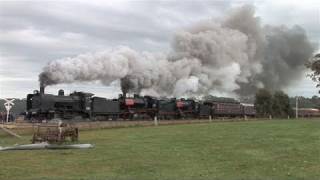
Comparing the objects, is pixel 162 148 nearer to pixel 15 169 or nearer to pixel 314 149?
pixel 314 149

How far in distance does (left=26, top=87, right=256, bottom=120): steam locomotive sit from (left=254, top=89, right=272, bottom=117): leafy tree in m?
21.5

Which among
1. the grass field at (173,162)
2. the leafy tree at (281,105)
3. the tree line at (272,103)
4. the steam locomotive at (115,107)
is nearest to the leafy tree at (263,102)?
the tree line at (272,103)

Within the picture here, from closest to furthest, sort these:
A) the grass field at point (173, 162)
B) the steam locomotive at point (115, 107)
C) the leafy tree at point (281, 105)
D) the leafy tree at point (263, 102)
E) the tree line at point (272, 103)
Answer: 1. the grass field at point (173, 162)
2. the steam locomotive at point (115, 107)
3. the leafy tree at point (263, 102)
4. the tree line at point (272, 103)
5. the leafy tree at point (281, 105)

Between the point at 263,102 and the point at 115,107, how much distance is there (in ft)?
178

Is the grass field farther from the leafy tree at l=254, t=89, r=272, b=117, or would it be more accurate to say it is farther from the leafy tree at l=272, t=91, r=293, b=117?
the leafy tree at l=272, t=91, r=293, b=117

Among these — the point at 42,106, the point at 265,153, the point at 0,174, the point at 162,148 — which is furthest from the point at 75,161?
the point at 42,106

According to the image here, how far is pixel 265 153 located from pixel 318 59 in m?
46.0

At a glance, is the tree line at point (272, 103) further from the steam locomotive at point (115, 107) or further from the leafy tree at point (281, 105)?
the steam locomotive at point (115, 107)

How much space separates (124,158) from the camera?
62.4 ft

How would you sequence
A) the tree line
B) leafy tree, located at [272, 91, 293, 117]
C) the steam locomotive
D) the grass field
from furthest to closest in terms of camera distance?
leafy tree, located at [272, 91, 293, 117]
the tree line
the steam locomotive
the grass field

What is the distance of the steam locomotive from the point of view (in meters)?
51.5

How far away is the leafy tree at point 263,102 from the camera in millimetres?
106500

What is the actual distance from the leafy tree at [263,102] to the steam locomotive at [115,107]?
846 inches

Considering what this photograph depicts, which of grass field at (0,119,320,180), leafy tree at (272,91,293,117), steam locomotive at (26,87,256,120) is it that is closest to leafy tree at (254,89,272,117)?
leafy tree at (272,91,293,117)
